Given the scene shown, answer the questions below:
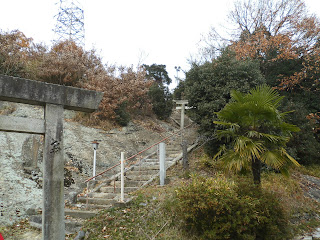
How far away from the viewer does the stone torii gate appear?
16.8 feet

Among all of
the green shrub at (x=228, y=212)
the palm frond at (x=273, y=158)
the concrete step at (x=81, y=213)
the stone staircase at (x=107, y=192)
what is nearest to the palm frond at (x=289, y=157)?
the palm frond at (x=273, y=158)

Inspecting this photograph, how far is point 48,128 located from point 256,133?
5.38 meters

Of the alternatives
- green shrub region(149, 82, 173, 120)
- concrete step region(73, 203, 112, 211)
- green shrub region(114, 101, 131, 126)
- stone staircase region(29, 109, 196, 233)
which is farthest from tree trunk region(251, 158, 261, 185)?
green shrub region(149, 82, 173, 120)

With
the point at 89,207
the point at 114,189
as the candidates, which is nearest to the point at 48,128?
the point at 89,207

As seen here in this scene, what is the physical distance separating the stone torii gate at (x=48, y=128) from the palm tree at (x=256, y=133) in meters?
4.42

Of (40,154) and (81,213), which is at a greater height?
(40,154)

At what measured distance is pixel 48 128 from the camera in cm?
545

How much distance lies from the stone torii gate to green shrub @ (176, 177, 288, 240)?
111 inches

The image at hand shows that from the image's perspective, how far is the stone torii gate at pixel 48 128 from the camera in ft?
16.8

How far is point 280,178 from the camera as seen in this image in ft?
35.0

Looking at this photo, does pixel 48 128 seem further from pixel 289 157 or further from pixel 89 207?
pixel 289 157

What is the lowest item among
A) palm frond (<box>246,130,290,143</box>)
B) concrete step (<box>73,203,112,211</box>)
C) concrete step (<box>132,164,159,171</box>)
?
concrete step (<box>73,203,112,211</box>)

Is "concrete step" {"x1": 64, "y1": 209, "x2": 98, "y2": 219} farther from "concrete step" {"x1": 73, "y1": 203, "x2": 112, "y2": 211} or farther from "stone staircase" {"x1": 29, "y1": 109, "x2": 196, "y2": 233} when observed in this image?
"concrete step" {"x1": 73, "y1": 203, "x2": 112, "y2": 211}

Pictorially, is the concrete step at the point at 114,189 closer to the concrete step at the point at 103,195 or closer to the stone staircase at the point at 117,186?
the stone staircase at the point at 117,186
